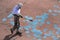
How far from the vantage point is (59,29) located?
14.9 meters

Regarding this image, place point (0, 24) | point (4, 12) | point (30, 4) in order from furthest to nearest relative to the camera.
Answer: point (30, 4), point (4, 12), point (0, 24)

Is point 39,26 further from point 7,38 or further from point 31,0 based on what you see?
point 31,0

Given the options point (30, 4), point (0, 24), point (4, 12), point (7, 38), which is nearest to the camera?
point (7, 38)

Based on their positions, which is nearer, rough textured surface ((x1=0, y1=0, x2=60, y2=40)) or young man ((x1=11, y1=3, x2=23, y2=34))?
young man ((x1=11, y1=3, x2=23, y2=34))

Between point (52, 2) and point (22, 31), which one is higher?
point (52, 2)

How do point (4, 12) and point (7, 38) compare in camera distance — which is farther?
point (4, 12)

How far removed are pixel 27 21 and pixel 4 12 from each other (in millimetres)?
2199

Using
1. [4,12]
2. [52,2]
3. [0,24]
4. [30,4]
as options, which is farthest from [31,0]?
[0,24]

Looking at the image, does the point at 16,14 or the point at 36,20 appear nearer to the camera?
the point at 16,14

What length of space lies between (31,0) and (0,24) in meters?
4.54

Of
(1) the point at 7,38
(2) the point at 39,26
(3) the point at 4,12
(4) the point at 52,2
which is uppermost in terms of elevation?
(4) the point at 52,2

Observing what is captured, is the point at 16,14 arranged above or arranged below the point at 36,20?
below

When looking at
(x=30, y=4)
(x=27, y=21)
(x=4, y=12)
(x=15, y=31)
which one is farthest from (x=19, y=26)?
(x=30, y=4)

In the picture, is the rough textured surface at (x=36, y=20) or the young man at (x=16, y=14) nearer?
the young man at (x=16, y=14)
